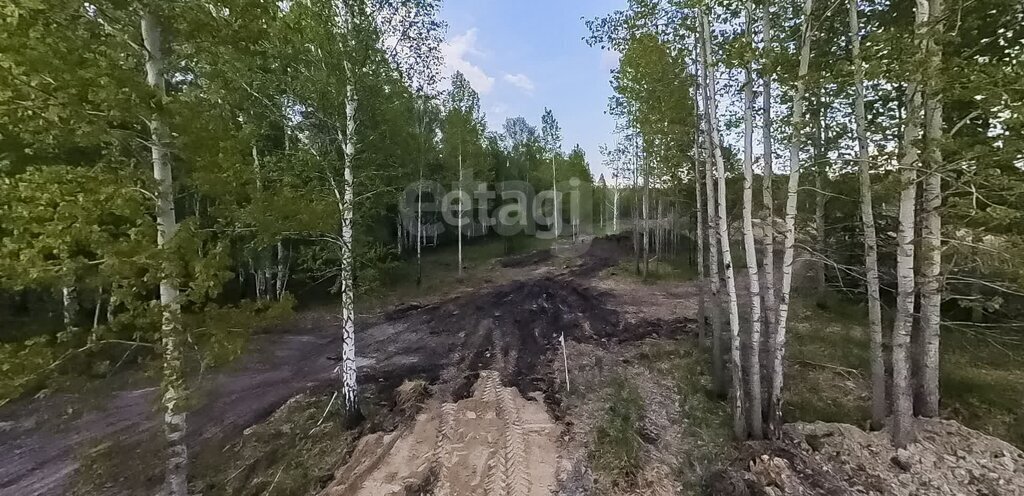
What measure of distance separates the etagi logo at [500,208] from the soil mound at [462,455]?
17336mm

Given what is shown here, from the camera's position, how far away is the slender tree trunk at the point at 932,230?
4820 mm

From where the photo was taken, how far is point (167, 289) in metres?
4.42

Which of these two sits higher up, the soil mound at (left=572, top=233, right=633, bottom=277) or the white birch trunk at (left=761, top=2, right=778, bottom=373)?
the white birch trunk at (left=761, top=2, right=778, bottom=373)

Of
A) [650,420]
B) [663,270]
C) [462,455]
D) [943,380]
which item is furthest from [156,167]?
[663,270]

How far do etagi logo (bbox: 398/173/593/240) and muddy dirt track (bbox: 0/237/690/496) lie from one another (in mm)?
9509

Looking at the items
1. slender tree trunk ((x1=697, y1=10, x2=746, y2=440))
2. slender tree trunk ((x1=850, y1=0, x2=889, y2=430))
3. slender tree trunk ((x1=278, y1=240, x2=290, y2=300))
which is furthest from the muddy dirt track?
slender tree trunk ((x1=850, y1=0, x2=889, y2=430))

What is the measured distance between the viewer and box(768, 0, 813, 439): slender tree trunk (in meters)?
5.69

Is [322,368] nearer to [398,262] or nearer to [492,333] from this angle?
[398,262]

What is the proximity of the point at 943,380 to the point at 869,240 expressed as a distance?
428 cm

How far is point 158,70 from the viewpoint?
171 inches

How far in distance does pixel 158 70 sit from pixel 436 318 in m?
12.3

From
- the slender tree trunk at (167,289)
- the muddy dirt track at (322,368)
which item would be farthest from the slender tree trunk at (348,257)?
the slender tree trunk at (167,289)

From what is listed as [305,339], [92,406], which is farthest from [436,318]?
[92,406]

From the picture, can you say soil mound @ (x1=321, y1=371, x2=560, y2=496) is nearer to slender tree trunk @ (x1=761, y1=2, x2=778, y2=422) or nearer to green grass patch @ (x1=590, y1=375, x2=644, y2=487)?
green grass patch @ (x1=590, y1=375, x2=644, y2=487)
